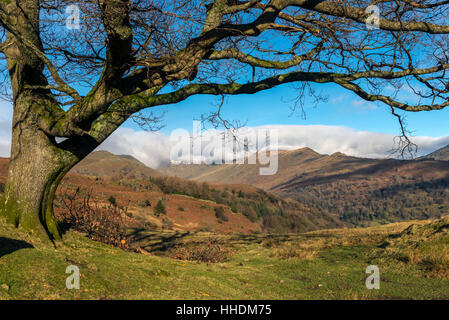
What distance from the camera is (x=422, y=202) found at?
64.2 meters

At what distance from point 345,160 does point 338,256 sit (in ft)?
464

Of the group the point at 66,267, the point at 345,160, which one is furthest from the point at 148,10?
the point at 345,160

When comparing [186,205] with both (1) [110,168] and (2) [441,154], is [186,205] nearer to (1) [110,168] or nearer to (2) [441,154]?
(1) [110,168]

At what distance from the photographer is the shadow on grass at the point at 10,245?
375cm

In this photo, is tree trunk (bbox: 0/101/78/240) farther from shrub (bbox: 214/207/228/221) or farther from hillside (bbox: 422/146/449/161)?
hillside (bbox: 422/146/449/161)

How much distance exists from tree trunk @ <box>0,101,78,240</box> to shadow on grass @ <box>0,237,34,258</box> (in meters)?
0.60

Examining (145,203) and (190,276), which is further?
(145,203)

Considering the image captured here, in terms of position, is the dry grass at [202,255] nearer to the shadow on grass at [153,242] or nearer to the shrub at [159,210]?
the shadow on grass at [153,242]

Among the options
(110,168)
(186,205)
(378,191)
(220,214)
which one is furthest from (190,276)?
(378,191)

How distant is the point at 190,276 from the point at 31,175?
325cm

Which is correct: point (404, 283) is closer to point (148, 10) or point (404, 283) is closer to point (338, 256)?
point (338, 256)

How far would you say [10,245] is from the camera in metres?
4.01

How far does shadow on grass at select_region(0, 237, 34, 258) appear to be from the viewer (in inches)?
147

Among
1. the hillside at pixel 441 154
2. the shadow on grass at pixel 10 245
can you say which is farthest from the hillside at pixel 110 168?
the hillside at pixel 441 154
